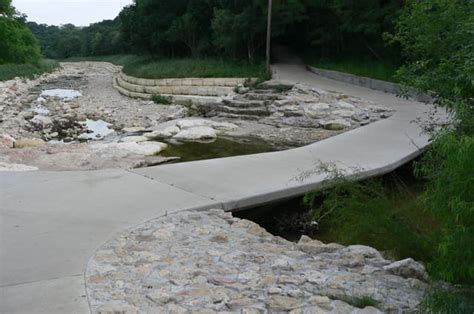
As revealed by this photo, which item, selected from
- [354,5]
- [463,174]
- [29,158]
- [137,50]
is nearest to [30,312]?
[463,174]

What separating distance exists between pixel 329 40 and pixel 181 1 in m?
10.8

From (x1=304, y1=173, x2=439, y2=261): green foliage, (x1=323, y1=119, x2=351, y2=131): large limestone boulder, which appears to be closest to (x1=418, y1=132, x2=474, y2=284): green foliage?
(x1=304, y1=173, x2=439, y2=261): green foliage

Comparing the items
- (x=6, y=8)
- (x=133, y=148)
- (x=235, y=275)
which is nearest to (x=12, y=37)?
(x=6, y=8)

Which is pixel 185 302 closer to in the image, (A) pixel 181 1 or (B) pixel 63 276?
(B) pixel 63 276

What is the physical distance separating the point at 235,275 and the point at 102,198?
7.06 feet

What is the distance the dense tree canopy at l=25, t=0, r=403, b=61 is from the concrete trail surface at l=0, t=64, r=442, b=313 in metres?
11.6

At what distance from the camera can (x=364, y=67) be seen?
19.3 m

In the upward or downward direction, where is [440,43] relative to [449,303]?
upward

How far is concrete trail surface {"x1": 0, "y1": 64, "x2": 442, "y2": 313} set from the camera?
3271 mm

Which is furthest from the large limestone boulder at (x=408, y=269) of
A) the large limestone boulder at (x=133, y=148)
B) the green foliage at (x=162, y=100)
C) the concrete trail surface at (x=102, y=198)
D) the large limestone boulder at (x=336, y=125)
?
the green foliage at (x=162, y=100)

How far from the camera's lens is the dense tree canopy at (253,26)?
19641mm

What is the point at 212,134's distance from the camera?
34.9ft

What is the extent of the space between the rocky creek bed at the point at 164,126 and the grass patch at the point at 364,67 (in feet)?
12.3

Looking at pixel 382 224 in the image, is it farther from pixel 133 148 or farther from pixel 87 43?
pixel 87 43
